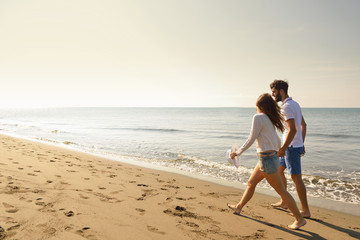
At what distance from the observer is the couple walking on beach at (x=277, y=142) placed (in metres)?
3.25

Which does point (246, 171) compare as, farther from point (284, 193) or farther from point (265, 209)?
point (284, 193)

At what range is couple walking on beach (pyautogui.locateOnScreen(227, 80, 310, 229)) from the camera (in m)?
3.25

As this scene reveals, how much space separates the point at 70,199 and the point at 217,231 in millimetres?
2565

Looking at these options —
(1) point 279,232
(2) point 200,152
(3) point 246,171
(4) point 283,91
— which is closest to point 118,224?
(1) point 279,232

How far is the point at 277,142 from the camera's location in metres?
3.30

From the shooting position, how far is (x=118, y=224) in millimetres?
3158

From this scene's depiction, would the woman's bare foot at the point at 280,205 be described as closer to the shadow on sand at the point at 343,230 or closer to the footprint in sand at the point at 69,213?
the shadow on sand at the point at 343,230

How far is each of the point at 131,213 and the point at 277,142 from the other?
256cm

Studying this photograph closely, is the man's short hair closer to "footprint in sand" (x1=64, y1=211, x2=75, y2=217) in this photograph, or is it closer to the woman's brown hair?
the woman's brown hair

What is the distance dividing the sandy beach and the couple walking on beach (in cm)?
42

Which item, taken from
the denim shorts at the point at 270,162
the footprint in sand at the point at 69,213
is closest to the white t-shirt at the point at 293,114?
the denim shorts at the point at 270,162

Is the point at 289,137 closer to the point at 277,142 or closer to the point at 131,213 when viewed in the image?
the point at 277,142

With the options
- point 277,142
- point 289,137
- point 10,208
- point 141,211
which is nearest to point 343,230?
point 289,137

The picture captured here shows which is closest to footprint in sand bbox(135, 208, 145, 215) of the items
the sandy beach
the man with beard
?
the sandy beach
